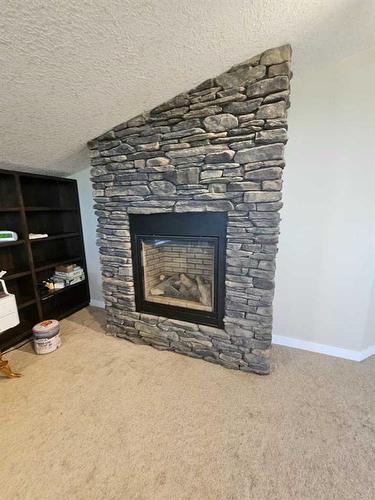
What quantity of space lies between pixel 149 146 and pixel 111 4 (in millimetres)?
846

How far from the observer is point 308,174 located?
188 cm

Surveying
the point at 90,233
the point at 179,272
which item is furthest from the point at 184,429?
the point at 90,233

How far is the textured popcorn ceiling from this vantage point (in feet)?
3.57

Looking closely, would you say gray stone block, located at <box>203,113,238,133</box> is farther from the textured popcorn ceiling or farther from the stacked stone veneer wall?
the textured popcorn ceiling

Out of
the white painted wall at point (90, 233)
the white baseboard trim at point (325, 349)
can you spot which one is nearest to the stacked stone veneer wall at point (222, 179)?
the white baseboard trim at point (325, 349)

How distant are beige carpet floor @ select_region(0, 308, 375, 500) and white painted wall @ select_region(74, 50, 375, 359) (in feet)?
1.24

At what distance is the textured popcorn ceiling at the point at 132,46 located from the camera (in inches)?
42.8

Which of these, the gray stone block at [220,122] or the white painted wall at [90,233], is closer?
the gray stone block at [220,122]

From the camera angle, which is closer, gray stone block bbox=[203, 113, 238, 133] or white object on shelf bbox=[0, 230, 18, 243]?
gray stone block bbox=[203, 113, 238, 133]

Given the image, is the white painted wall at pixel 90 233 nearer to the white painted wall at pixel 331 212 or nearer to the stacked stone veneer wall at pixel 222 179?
the stacked stone veneer wall at pixel 222 179

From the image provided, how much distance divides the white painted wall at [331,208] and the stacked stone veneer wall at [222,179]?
501 mm

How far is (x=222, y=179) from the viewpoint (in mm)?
1649

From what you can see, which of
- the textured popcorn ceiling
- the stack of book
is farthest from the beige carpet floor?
the textured popcorn ceiling

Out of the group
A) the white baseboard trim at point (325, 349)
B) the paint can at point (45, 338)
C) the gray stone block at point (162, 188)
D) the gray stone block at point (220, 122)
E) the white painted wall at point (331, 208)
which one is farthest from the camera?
the paint can at point (45, 338)
